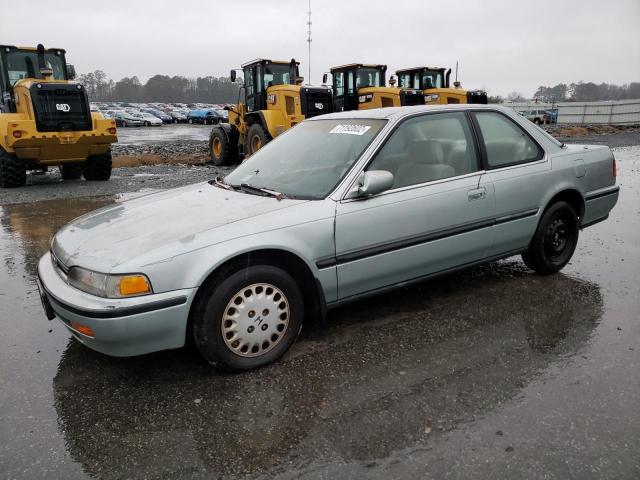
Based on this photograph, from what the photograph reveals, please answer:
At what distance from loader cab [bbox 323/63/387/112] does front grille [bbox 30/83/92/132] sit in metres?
7.32

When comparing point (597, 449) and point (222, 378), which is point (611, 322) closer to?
point (597, 449)

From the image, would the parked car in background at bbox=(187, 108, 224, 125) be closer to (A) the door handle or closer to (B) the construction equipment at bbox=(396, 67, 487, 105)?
(B) the construction equipment at bbox=(396, 67, 487, 105)

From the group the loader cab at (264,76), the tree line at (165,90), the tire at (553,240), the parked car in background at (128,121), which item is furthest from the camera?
the tree line at (165,90)

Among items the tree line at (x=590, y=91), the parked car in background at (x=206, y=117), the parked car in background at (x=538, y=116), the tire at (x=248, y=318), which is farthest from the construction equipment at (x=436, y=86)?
the tree line at (x=590, y=91)

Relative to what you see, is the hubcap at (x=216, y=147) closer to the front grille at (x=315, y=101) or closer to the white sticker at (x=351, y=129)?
the front grille at (x=315, y=101)

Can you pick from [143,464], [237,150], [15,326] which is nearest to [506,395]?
[143,464]

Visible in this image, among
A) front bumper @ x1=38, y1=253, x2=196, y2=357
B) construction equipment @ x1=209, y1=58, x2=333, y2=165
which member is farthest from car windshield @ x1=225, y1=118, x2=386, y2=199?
construction equipment @ x1=209, y1=58, x2=333, y2=165

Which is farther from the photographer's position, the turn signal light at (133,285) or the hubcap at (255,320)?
the hubcap at (255,320)

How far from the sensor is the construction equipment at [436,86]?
58.1 ft

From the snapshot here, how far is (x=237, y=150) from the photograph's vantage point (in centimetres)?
1541

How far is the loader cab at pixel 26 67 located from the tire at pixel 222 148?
14.4 ft

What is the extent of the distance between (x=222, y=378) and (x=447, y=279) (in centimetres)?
240

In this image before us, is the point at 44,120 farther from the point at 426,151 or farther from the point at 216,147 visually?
the point at 426,151

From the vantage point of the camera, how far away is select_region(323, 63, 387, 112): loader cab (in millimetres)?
15930
